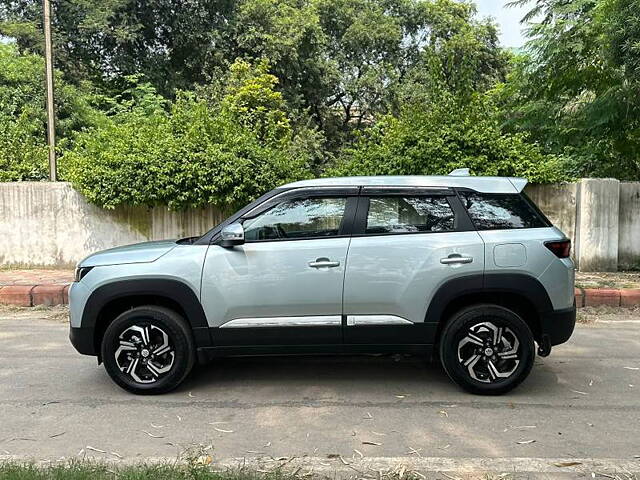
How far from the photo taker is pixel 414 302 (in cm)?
464

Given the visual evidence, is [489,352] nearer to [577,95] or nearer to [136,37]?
[577,95]

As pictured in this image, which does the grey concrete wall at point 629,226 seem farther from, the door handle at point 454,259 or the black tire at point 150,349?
the black tire at point 150,349

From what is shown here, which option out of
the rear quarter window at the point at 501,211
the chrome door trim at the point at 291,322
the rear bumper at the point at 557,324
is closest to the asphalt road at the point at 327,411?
the rear bumper at the point at 557,324

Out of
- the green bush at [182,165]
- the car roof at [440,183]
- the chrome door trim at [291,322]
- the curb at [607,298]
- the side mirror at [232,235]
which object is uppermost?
the green bush at [182,165]

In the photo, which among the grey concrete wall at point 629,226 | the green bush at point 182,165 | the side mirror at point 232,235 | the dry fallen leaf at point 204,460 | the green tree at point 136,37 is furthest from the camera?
the green tree at point 136,37

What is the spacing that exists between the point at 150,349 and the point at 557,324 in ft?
10.8

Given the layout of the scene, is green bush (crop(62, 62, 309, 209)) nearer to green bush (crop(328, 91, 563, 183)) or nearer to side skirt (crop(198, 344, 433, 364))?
green bush (crop(328, 91, 563, 183))

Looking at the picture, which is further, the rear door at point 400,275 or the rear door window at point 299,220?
the rear door window at point 299,220

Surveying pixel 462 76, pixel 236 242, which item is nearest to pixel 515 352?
pixel 236 242

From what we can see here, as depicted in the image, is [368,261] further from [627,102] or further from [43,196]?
[43,196]

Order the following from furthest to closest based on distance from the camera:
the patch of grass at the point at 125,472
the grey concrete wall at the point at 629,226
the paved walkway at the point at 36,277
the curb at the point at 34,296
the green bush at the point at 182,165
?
the grey concrete wall at the point at 629,226, the green bush at the point at 182,165, the paved walkway at the point at 36,277, the curb at the point at 34,296, the patch of grass at the point at 125,472

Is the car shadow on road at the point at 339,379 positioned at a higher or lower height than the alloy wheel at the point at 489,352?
lower

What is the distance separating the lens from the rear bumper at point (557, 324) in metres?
4.69

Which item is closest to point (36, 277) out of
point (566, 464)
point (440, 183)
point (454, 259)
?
Result: point (440, 183)
